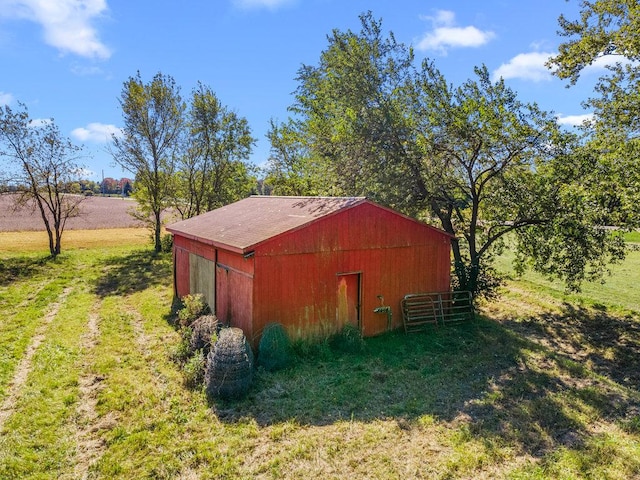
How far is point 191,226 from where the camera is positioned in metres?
14.3

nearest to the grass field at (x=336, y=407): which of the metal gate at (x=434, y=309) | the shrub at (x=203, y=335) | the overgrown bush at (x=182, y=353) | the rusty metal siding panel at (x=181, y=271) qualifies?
the overgrown bush at (x=182, y=353)

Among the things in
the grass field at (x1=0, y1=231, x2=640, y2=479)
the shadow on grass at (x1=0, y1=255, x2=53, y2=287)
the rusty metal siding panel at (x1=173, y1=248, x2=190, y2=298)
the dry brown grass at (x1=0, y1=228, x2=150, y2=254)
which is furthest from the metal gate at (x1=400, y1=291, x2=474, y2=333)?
the dry brown grass at (x1=0, y1=228, x2=150, y2=254)

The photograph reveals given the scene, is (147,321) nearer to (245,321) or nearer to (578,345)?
(245,321)

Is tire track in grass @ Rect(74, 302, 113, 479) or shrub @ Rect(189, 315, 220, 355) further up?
shrub @ Rect(189, 315, 220, 355)

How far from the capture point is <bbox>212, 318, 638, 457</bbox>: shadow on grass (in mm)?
6688

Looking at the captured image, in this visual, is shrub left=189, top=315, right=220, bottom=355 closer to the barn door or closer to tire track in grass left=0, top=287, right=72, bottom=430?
the barn door

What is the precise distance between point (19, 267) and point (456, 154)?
2153 cm

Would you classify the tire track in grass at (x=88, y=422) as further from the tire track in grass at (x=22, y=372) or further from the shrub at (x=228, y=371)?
the shrub at (x=228, y=371)

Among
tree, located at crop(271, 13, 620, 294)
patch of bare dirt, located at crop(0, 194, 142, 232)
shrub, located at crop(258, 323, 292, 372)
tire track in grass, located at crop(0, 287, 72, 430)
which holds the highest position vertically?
tree, located at crop(271, 13, 620, 294)

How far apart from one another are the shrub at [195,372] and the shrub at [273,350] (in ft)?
4.13

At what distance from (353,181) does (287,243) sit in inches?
220

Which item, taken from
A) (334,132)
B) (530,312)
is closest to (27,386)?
(334,132)

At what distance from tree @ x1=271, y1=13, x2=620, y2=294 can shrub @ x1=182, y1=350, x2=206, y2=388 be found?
26.5 ft

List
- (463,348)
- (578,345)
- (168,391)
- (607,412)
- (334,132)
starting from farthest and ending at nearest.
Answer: (334,132) → (578,345) → (463,348) → (168,391) → (607,412)
